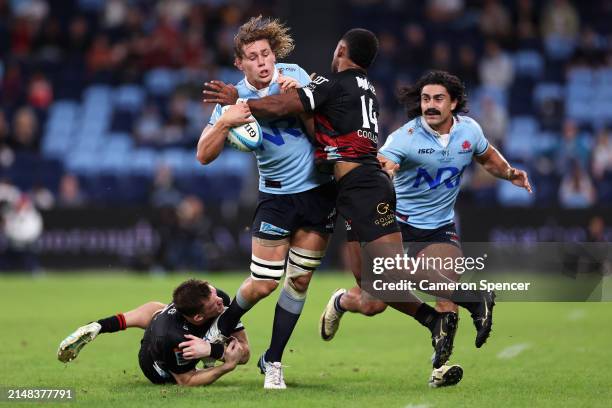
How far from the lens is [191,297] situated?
26.2 feet

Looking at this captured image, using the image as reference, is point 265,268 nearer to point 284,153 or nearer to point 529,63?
point 284,153

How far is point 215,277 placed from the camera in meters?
19.6

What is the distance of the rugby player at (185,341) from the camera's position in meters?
8.00

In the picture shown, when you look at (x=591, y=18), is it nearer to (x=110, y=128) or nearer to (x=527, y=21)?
(x=527, y=21)

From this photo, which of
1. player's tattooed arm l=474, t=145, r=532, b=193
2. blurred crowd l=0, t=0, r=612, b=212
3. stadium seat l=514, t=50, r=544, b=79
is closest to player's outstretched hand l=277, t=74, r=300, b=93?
player's tattooed arm l=474, t=145, r=532, b=193

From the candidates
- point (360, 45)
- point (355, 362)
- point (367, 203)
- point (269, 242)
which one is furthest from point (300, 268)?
point (355, 362)

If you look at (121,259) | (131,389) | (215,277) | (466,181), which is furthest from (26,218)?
(131,389)

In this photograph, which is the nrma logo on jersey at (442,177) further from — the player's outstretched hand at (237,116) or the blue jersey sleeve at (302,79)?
the player's outstretched hand at (237,116)

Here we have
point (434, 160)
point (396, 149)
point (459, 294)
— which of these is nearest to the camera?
point (459, 294)

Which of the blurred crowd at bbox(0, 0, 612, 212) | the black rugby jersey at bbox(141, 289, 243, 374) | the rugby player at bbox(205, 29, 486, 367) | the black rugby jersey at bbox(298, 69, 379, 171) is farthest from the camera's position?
the blurred crowd at bbox(0, 0, 612, 212)

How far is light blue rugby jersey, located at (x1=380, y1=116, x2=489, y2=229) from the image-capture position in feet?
28.3

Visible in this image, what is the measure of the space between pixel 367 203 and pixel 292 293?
968mm

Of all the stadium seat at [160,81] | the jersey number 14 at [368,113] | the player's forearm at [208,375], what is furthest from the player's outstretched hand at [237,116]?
the stadium seat at [160,81]

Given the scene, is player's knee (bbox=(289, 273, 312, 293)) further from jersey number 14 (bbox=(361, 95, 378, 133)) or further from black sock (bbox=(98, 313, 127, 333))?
black sock (bbox=(98, 313, 127, 333))
